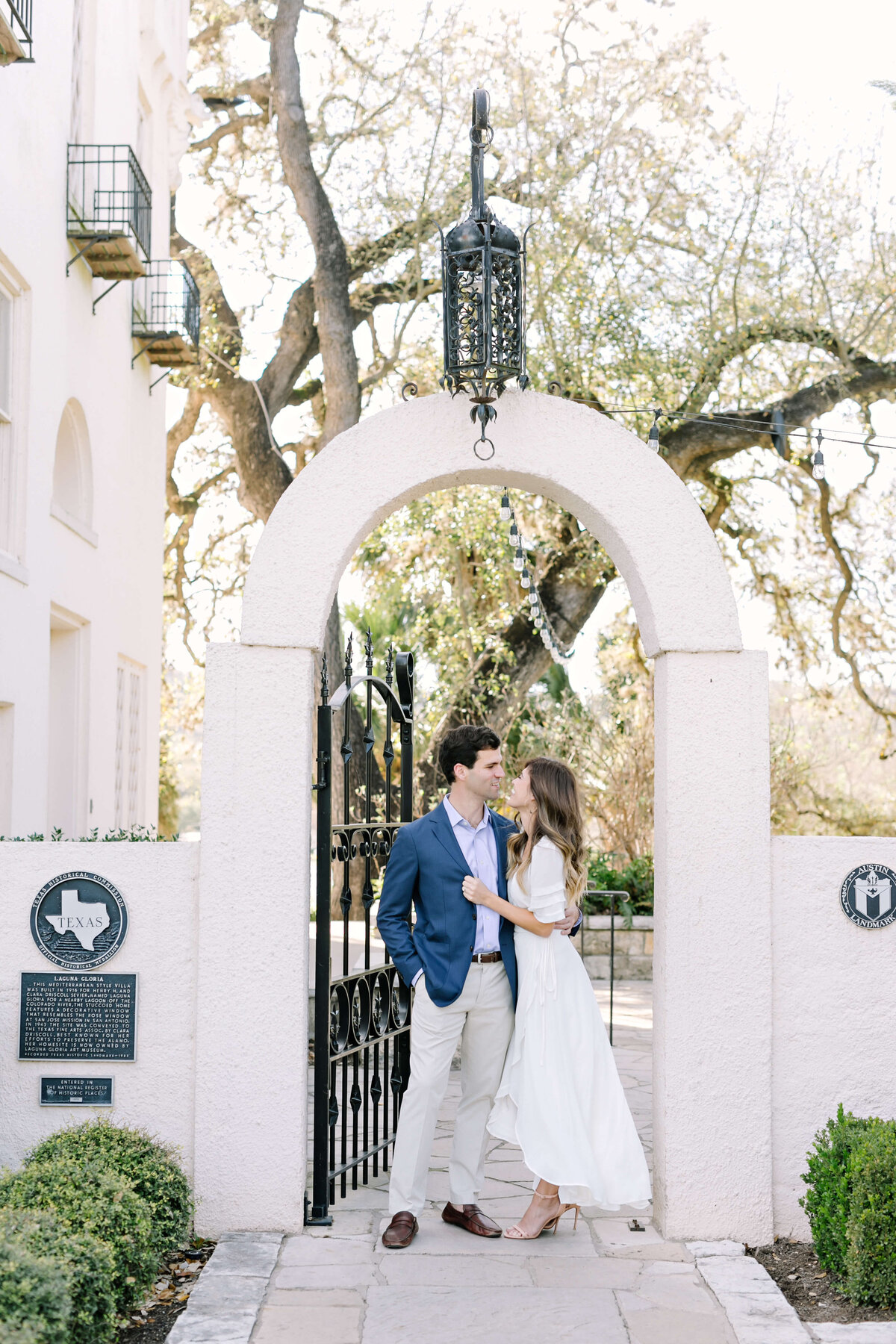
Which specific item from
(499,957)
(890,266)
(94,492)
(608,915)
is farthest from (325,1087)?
(890,266)

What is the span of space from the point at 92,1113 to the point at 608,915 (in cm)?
850

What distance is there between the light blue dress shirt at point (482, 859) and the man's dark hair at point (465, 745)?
18cm

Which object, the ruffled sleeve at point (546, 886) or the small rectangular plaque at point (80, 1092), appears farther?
the small rectangular plaque at point (80, 1092)

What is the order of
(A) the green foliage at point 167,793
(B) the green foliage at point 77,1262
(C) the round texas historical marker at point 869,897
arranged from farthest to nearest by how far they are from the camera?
(A) the green foliage at point 167,793 → (C) the round texas historical marker at point 869,897 → (B) the green foliage at point 77,1262

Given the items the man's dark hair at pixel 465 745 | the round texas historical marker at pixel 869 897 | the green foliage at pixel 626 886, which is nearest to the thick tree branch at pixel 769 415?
the green foliage at pixel 626 886

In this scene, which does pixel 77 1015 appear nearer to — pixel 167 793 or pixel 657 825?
pixel 657 825

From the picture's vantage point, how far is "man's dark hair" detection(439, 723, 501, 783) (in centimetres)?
527

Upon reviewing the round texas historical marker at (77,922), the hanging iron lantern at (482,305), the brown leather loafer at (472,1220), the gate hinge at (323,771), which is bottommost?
the brown leather loafer at (472,1220)

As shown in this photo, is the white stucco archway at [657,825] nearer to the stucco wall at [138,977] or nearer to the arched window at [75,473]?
the stucco wall at [138,977]

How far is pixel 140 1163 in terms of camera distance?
488 cm

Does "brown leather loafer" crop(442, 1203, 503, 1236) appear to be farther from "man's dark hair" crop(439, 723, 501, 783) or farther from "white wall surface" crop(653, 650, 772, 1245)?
"man's dark hair" crop(439, 723, 501, 783)

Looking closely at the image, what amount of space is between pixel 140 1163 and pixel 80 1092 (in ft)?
1.91

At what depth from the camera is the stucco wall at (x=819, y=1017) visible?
5.36 metres

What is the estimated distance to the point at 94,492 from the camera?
1112 cm
